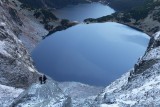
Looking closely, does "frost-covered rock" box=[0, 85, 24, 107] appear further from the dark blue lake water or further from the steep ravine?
the dark blue lake water

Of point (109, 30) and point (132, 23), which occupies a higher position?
point (132, 23)

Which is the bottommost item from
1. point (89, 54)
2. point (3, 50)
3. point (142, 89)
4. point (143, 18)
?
point (142, 89)

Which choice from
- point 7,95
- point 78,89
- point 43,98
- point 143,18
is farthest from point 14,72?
point 143,18

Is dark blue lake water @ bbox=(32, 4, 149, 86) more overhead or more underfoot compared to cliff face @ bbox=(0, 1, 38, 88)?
more overhead

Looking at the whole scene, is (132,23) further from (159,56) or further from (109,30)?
(159,56)

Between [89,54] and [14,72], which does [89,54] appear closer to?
[89,54]

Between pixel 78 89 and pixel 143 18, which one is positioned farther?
pixel 143 18

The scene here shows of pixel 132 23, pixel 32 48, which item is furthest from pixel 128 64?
pixel 132 23

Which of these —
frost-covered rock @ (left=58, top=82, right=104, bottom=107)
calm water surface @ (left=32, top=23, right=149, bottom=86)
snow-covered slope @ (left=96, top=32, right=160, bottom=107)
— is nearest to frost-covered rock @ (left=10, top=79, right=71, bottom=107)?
snow-covered slope @ (left=96, top=32, right=160, bottom=107)
